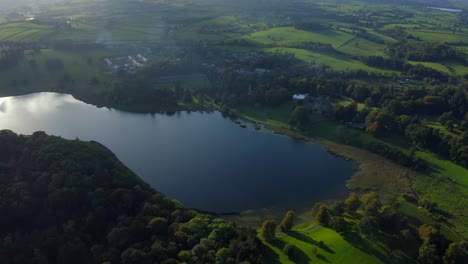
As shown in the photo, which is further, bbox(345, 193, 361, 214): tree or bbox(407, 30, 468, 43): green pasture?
bbox(407, 30, 468, 43): green pasture

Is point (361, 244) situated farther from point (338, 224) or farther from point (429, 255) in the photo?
point (429, 255)

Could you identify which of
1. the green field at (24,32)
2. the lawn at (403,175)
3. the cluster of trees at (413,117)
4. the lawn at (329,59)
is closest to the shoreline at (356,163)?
the lawn at (403,175)

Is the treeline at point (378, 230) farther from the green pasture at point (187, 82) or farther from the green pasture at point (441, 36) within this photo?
the green pasture at point (441, 36)

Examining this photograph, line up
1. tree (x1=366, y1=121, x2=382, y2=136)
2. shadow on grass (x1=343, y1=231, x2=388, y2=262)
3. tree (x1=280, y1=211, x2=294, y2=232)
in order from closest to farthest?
1. shadow on grass (x1=343, y1=231, x2=388, y2=262)
2. tree (x1=280, y1=211, x2=294, y2=232)
3. tree (x1=366, y1=121, x2=382, y2=136)

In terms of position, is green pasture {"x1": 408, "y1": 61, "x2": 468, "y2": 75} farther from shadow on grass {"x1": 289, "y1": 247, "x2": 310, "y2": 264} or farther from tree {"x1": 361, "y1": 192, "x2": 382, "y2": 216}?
shadow on grass {"x1": 289, "y1": 247, "x2": 310, "y2": 264}

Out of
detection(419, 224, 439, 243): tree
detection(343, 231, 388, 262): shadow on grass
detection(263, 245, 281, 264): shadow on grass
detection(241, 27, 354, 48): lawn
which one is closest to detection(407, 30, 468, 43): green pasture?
detection(241, 27, 354, 48): lawn

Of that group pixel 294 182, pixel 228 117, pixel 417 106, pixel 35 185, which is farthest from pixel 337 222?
pixel 417 106

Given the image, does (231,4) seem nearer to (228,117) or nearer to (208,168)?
(228,117)

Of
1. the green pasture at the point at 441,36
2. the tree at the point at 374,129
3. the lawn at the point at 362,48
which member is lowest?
the tree at the point at 374,129

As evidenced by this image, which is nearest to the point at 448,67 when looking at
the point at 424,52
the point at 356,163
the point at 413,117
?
the point at 424,52
